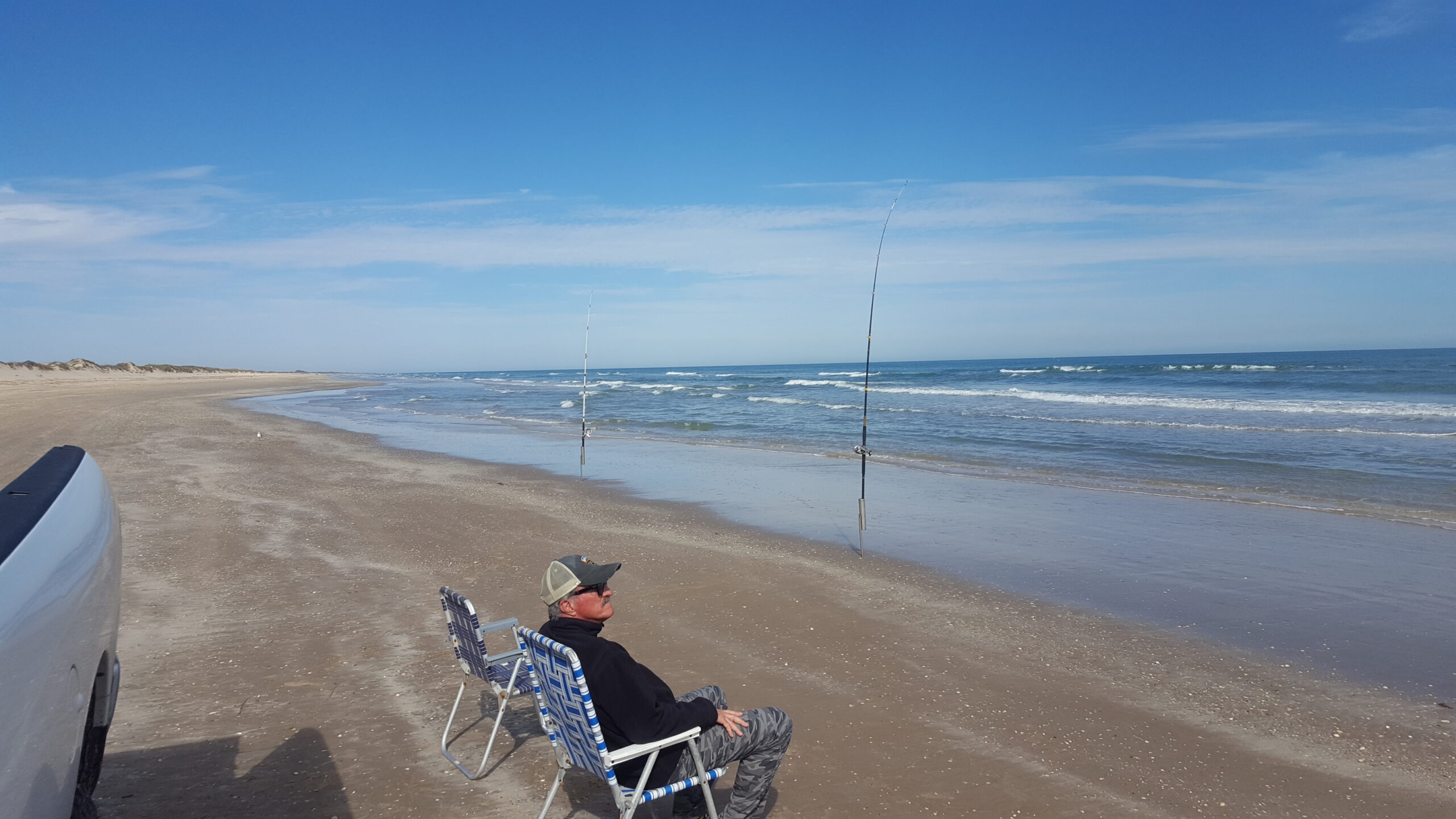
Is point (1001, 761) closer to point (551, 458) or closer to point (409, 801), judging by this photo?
point (409, 801)

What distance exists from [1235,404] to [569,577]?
29.0 metres

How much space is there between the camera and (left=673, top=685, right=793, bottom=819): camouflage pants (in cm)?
335

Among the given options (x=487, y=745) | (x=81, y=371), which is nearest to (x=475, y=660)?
(x=487, y=745)

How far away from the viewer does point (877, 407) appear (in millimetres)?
31328

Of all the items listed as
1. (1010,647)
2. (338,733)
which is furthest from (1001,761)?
(338,733)

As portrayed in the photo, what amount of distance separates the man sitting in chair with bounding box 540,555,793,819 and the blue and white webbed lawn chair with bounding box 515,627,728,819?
0.13 ft

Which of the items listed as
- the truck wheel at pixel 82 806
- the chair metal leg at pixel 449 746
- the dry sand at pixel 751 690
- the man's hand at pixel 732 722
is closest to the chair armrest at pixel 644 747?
the man's hand at pixel 732 722

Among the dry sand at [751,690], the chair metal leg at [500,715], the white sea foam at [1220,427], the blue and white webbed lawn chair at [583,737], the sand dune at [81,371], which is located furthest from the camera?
the sand dune at [81,371]

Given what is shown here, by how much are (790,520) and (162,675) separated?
20.9 ft

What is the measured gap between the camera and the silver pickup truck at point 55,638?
5.76 ft

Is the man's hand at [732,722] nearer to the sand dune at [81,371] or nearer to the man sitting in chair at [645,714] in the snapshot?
the man sitting in chair at [645,714]

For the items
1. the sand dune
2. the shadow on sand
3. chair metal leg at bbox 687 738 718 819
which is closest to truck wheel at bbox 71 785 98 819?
the shadow on sand

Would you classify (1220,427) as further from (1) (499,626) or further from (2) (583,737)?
(2) (583,737)

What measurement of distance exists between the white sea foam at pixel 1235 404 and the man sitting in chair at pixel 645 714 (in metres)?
24.8
